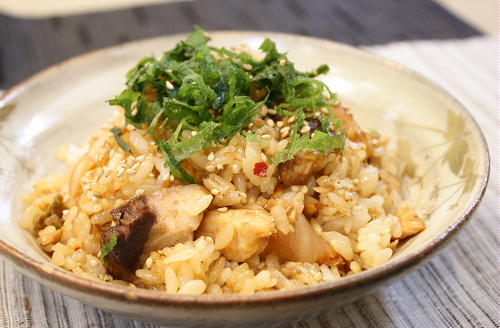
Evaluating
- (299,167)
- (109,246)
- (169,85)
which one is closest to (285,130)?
(299,167)

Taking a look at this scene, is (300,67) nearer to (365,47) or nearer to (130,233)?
(365,47)

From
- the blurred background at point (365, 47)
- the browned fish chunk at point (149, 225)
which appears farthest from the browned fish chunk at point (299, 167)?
the blurred background at point (365, 47)

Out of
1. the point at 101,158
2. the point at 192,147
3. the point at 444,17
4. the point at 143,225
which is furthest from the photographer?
the point at 444,17

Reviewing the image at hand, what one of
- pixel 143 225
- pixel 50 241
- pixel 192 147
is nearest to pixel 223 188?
pixel 192 147

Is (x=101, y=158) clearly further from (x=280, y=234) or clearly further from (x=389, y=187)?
(x=389, y=187)

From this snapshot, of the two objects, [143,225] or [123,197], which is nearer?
[143,225]

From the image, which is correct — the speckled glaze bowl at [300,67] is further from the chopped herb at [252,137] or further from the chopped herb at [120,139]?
the chopped herb at [252,137]

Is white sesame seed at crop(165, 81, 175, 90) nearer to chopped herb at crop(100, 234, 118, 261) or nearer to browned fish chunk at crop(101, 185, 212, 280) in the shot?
browned fish chunk at crop(101, 185, 212, 280)
